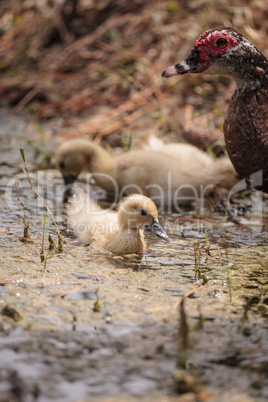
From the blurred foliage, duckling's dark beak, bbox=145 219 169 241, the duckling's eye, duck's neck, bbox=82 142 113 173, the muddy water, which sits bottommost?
the muddy water

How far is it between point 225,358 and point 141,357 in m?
0.28

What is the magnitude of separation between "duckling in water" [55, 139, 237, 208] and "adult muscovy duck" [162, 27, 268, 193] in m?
0.81

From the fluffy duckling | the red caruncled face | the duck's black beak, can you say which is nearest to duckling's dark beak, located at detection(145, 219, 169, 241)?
the duck's black beak

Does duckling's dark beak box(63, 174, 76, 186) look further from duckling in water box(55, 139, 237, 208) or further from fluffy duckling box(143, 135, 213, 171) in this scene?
fluffy duckling box(143, 135, 213, 171)

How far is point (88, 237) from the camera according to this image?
10.7 ft

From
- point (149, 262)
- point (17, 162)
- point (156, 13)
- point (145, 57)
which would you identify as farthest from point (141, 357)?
point (156, 13)

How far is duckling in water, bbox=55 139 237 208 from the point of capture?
13.8 ft

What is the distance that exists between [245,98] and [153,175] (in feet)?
3.56

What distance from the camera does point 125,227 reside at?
3.27 meters

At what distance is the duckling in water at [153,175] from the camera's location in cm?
421

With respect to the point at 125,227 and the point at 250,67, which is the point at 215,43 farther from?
the point at 125,227

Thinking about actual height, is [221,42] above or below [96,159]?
above

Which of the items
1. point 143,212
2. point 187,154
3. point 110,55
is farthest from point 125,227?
point 110,55

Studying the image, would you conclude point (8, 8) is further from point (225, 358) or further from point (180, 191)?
point (225, 358)
